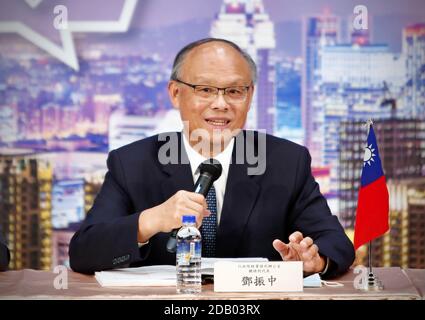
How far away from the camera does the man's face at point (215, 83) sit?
11.7ft

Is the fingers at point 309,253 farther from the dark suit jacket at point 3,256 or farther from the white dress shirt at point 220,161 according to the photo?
the dark suit jacket at point 3,256

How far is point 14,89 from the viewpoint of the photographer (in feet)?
16.0

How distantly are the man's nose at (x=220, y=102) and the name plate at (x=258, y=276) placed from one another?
1.03 metres

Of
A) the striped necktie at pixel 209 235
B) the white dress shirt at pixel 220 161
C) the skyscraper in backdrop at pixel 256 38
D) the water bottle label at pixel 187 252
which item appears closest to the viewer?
the water bottle label at pixel 187 252

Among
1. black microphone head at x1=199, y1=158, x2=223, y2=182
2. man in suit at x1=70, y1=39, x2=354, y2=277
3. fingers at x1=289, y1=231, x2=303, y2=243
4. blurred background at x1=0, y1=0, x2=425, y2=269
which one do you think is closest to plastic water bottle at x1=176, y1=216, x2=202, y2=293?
black microphone head at x1=199, y1=158, x2=223, y2=182

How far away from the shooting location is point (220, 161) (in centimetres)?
362

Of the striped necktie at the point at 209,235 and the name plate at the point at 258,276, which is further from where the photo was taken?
the striped necktie at the point at 209,235

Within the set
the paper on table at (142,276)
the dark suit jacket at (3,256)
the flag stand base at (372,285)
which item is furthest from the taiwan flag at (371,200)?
the dark suit jacket at (3,256)

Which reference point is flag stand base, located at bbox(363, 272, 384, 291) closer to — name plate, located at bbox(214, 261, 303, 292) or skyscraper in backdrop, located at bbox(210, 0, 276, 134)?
name plate, located at bbox(214, 261, 303, 292)
